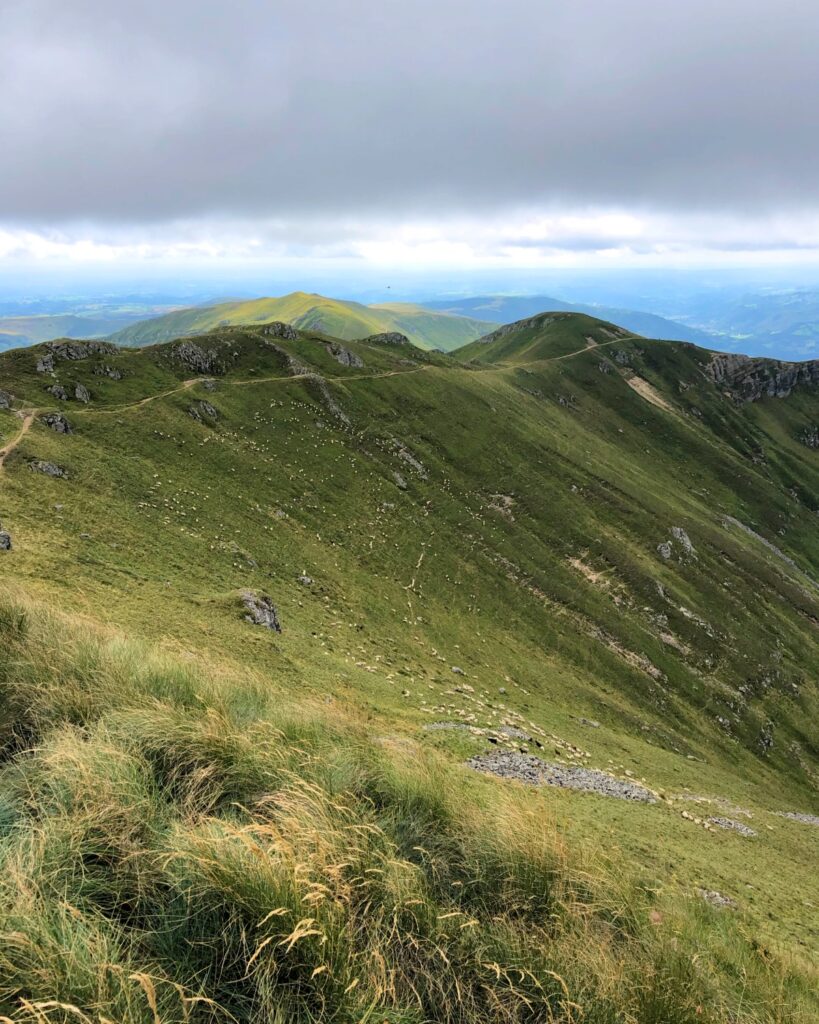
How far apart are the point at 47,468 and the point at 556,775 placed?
47169mm

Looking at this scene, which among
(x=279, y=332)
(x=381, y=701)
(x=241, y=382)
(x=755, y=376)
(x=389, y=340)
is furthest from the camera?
(x=755, y=376)

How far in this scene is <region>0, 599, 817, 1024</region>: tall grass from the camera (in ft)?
16.1

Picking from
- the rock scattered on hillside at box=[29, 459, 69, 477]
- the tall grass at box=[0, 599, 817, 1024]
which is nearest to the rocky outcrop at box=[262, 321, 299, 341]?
the rock scattered on hillside at box=[29, 459, 69, 477]

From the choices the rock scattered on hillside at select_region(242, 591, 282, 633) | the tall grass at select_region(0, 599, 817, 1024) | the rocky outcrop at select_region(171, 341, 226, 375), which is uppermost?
the rocky outcrop at select_region(171, 341, 226, 375)

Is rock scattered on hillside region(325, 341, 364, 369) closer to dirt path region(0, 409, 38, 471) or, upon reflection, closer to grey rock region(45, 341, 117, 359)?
grey rock region(45, 341, 117, 359)

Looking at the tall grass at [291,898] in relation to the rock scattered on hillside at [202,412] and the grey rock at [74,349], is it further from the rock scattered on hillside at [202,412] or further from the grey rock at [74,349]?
the grey rock at [74,349]

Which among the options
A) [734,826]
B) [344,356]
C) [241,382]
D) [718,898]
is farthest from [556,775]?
[344,356]

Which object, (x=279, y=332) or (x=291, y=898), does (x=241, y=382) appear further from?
(x=291, y=898)

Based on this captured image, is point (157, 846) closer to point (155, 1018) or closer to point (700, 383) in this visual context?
point (155, 1018)

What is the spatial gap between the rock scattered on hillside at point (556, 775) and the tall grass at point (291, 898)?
16.3 metres

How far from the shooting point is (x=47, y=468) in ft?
143

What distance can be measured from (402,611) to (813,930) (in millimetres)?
36255

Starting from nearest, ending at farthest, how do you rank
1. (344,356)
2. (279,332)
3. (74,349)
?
(74,349), (344,356), (279,332)

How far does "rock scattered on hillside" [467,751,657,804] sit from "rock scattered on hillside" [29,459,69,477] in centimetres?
4235
